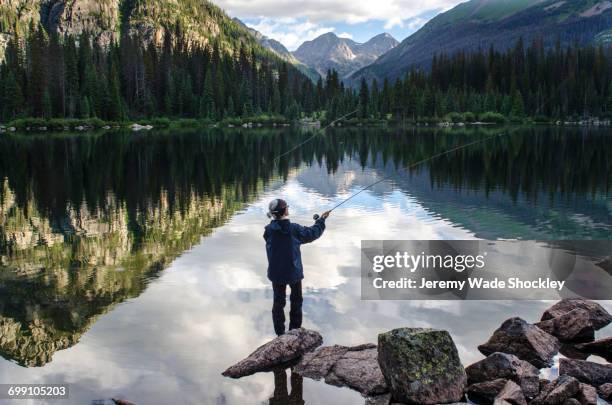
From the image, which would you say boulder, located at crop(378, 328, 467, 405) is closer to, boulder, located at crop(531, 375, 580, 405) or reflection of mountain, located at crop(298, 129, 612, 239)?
boulder, located at crop(531, 375, 580, 405)

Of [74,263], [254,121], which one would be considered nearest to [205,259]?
[74,263]

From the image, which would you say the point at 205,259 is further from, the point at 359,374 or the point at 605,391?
the point at 605,391

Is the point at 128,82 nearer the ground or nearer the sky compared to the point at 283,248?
nearer the sky

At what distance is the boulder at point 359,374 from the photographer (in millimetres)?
9117

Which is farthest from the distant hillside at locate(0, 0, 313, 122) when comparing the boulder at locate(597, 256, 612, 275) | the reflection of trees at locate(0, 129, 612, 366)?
the boulder at locate(597, 256, 612, 275)

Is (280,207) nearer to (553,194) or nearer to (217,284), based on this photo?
(217,284)

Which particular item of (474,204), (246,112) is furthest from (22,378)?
(246,112)

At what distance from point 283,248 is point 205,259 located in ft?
21.8

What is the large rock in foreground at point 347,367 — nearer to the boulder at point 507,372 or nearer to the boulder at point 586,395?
the boulder at point 507,372

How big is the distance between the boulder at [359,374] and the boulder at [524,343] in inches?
88.5

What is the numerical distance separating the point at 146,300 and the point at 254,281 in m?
2.79

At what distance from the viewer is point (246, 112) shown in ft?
→ 466

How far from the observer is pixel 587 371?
30.5 feet

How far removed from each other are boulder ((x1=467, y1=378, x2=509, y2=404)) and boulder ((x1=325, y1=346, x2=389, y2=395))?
127 centimetres
